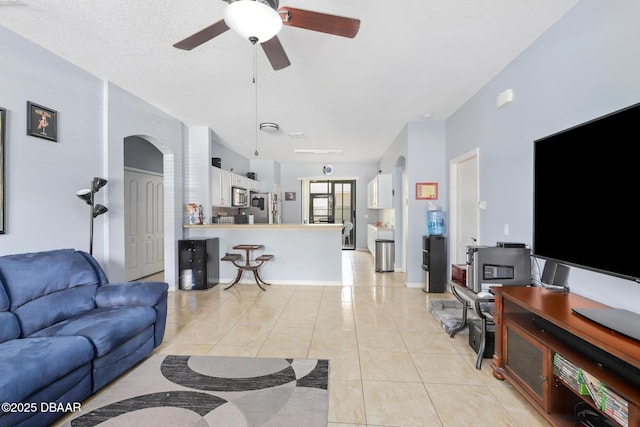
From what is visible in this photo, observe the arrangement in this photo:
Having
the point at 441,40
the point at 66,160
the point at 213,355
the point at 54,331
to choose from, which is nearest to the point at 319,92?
the point at 441,40

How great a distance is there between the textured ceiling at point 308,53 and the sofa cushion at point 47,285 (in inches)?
77.5

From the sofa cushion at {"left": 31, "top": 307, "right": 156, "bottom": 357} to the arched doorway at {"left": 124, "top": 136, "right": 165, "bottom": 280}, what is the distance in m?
3.00

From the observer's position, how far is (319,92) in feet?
12.3

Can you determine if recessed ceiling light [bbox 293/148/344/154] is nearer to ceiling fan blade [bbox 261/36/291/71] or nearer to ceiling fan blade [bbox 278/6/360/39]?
ceiling fan blade [bbox 261/36/291/71]

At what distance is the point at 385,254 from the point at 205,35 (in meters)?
5.17

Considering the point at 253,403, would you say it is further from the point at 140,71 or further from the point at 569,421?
the point at 140,71

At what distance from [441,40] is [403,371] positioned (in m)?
2.90

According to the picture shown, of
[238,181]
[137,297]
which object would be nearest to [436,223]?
[137,297]

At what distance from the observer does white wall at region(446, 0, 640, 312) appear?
1783 mm

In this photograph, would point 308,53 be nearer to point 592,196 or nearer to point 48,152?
point 592,196

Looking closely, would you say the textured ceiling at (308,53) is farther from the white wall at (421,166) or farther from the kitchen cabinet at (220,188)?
the kitchen cabinet at (220,188)

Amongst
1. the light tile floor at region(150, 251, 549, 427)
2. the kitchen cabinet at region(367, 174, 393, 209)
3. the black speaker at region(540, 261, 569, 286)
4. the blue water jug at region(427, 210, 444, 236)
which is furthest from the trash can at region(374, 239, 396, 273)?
the black speaker at region(540, 261, 569, 286)

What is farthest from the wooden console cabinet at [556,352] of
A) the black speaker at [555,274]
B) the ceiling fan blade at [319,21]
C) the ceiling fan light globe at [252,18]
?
the ceiling fan light globe at [252,18]

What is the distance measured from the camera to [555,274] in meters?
2.26
